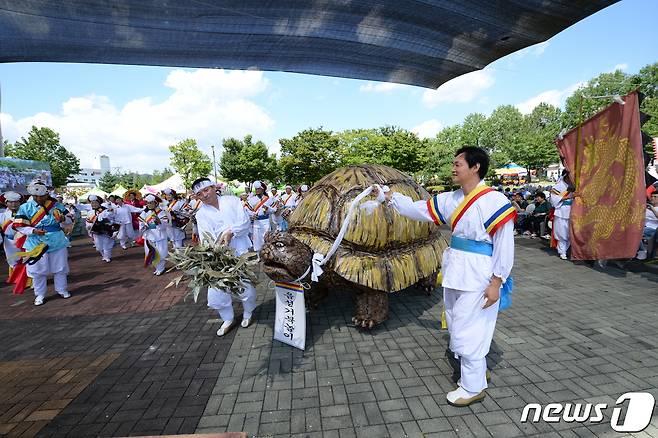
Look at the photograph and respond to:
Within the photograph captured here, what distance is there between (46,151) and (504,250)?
148 ft

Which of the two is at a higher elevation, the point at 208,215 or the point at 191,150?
the point at 191,150

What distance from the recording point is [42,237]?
18.6 feet

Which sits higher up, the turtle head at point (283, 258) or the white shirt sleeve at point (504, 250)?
the white shirt sleeve at point (504, 250)

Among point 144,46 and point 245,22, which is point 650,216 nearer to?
point 245,22

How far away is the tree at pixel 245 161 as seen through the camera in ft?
126

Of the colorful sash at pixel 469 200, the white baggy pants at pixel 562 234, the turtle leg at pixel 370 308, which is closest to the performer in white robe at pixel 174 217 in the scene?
the turtle leg at pixel 370 308

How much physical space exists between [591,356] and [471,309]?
6.43 feet

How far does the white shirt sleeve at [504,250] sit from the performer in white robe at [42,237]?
735 cm

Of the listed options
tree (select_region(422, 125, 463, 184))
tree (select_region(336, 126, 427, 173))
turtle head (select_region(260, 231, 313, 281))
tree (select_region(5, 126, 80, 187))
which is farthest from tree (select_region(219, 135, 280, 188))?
turtle head (select_region(260, 231, 313, 281))

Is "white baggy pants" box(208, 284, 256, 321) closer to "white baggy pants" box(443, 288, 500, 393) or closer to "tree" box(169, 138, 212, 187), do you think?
"white baggy pants" box(443, 288, 500, 393)

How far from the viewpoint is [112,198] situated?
11.5m

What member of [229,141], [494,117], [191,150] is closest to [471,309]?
[229,141]

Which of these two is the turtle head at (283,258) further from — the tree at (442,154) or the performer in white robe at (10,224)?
the tree at (442,154)

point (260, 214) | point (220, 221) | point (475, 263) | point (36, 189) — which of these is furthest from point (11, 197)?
point (475, 263)
